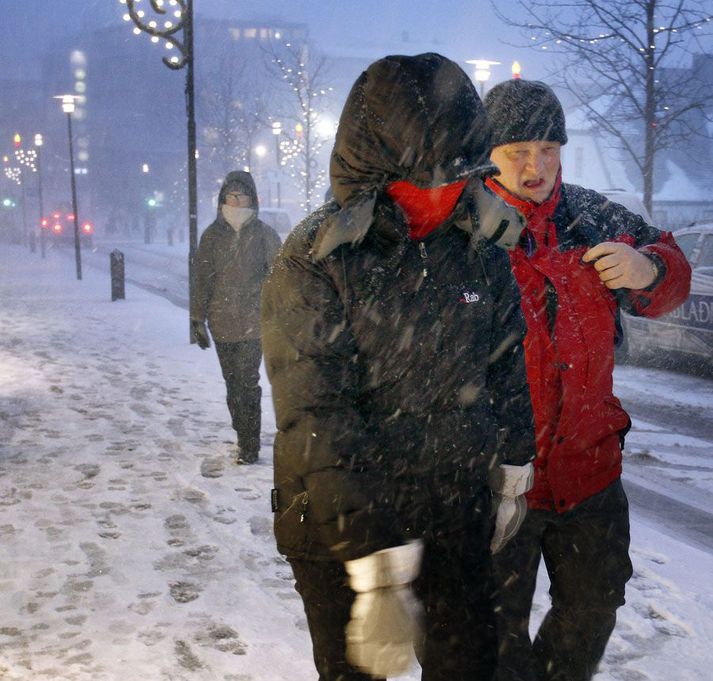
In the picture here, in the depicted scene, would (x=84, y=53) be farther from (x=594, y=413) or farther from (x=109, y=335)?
(x=594, y=413)

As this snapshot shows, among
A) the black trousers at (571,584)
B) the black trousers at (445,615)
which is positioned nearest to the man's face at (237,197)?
the black trousers at (571,584)

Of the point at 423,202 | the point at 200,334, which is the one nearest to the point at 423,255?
the point at 423,202

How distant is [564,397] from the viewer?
276 centimetres

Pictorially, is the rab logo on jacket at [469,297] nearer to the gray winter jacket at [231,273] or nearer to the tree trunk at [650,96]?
the gray winter jacket at [231,273]

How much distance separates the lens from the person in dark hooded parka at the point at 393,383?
2.13m

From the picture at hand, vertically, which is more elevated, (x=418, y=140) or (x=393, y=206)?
(x=418, y=140)

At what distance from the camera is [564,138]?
9.82 ft

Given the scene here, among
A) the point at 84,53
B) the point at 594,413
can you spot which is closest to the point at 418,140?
the point at 594,413

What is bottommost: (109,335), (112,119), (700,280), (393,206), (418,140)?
(109,335)

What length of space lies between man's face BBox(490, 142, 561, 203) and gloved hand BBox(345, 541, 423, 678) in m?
1.21

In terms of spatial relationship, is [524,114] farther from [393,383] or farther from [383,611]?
[383,611]

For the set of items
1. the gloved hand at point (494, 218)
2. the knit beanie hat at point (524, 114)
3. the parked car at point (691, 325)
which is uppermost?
the knit beanie hat at point (524, 114)

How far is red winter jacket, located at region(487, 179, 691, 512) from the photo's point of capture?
9.05ft

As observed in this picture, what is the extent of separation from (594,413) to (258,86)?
98.9 metres
